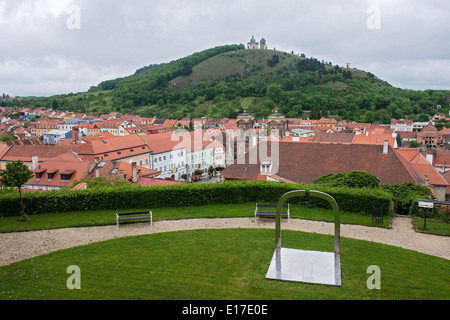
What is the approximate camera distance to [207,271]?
10.0 metres

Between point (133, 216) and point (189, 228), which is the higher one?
point (133, 216)

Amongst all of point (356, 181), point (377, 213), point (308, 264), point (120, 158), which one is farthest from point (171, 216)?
point (120, 158)

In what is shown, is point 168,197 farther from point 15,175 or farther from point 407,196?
point 407,196

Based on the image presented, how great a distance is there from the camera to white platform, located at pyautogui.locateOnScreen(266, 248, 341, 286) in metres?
9.52

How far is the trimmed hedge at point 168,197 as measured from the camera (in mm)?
16984

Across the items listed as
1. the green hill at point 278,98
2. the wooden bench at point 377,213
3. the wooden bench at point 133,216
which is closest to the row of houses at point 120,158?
the wooden bench at point 133,216

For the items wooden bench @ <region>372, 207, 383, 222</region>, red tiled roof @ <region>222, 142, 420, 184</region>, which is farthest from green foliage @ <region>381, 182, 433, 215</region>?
red tiled roof @ <region>222, 142, 420, 184</region>

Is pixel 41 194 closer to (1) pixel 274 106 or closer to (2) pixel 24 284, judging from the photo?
(2) pixel 24 284

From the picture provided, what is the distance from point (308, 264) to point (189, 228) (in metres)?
5.83

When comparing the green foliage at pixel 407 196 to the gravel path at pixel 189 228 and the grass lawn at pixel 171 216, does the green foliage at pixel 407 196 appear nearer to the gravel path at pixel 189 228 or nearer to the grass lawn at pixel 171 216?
the gravel path at pixel 189 228

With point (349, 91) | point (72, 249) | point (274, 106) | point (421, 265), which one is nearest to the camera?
point (421, 265)
